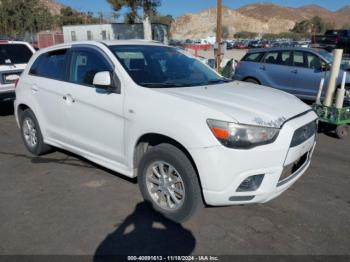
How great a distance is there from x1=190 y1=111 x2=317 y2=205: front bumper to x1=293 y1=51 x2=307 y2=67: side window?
713cm

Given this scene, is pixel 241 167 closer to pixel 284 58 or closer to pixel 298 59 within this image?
pixel 298 59

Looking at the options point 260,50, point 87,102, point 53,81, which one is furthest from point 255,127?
point 260,50

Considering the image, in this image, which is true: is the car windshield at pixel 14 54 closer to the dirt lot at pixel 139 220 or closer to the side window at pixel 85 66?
the dirt lot at pixel 139 220

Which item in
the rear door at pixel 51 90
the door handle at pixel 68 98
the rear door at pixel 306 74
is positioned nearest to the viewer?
the door handle at pixel 68 98

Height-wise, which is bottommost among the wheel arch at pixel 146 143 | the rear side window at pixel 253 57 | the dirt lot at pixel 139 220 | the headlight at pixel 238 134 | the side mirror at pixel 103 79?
the dirt lot at pixel 139 220

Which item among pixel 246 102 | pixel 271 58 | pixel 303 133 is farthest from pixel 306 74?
pixel 246 102

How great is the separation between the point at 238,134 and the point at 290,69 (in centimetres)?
757

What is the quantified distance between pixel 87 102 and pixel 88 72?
0.43 m

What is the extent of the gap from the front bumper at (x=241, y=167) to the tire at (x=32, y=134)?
3.17m

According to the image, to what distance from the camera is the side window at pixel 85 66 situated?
4332 millimetres

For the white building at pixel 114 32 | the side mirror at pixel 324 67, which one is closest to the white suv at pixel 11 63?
the side mirror at pixel 324 67

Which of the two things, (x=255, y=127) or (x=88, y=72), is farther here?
(x=88, y=72)

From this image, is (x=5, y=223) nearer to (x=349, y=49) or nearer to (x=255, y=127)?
(x=255, y=127)

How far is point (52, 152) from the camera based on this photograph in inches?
235
